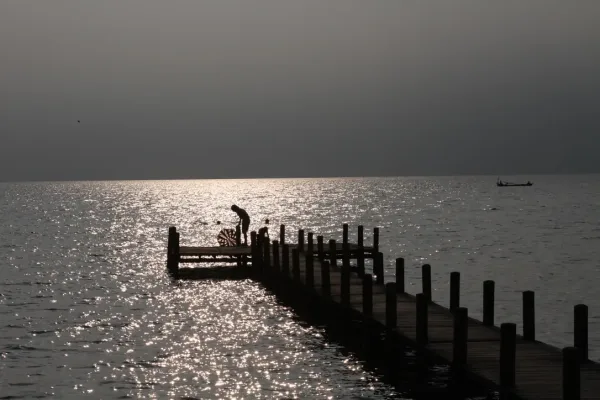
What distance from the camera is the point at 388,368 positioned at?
21.0 m

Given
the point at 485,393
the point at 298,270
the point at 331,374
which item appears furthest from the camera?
the point at 298,270

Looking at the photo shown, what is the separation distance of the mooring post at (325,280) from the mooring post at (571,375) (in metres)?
13.7

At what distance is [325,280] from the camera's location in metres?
27.2

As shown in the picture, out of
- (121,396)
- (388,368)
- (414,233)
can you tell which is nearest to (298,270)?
(388,368)

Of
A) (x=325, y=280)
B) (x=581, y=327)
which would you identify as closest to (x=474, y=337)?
Result: (x=581, y=327)

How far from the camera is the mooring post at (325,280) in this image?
2695cm

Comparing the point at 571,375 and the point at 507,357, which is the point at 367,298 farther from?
the point at 571,375

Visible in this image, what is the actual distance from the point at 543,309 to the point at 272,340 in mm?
12477

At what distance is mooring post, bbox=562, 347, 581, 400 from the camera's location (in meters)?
13.1

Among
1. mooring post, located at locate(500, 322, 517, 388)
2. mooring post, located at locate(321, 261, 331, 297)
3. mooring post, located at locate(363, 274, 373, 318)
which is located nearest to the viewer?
mooring post, located at locate(500, 322, 517, 388)

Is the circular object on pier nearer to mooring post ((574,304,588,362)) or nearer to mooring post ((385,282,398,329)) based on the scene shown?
mooring post ((385,282,398,329))

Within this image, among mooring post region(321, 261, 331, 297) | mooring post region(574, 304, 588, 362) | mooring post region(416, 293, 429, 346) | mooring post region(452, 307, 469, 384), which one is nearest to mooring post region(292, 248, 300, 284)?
mooring post region(321, 261, 331, 297)

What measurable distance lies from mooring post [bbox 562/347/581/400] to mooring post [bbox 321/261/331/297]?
13715 mm

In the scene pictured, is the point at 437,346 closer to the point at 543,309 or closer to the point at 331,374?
the point at 331,374
